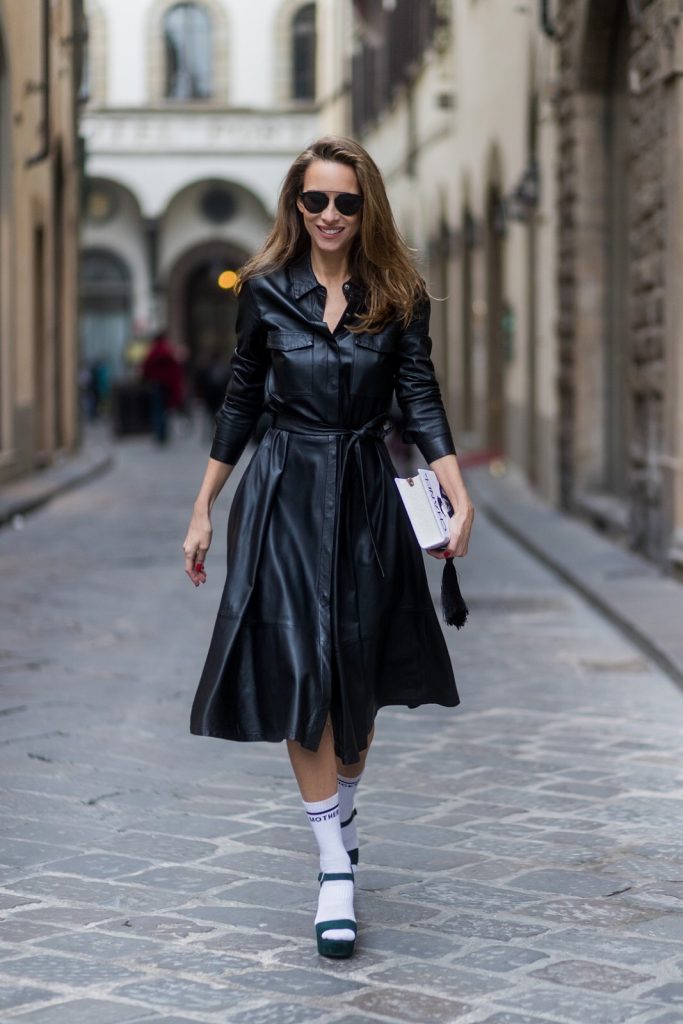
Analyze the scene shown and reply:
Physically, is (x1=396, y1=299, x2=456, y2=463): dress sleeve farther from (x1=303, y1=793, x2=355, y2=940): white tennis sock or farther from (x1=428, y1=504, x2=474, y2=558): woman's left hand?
(x1=303, y1=793, x2=355, y2=940): white tennis sock

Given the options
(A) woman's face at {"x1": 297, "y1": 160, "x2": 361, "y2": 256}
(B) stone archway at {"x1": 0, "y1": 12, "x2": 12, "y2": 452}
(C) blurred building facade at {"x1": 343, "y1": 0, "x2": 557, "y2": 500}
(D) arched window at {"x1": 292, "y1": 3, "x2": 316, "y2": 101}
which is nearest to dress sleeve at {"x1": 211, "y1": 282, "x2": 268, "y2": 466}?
(A) woman's face at {"x1": 297, "y1": 160, "x2": 361, "y2": 256}

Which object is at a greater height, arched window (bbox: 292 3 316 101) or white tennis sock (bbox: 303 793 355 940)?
arched window (bbox: 292 3 316 101)

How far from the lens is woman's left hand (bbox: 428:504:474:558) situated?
15.0 ft

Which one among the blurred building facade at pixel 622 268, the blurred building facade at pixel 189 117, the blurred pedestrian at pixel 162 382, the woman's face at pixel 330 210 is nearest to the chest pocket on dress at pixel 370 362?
the woman's face at pixel 330 210

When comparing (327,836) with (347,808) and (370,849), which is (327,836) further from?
(370,849)

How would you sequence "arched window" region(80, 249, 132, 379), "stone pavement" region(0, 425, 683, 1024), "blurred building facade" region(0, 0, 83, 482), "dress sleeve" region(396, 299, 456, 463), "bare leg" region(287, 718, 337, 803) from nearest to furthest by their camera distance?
1. "stone pavement" region(0, 425, 683, 1024)
2. "bare leg" region(287, 718, 337, 803)
3. "dress sleeve" region(396, 299, 456, 463)
4. "blurred building facade" region(0, 0, 83, 482)
5. "arched window" region(80, 249, 132, 379)

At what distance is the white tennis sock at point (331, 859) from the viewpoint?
177 inches

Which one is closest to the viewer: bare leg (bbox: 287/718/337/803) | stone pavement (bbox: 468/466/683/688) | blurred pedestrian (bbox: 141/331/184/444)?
bare leg (bbox: 287/718/337/803)

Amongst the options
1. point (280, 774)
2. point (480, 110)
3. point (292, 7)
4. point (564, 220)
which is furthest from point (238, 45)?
point (280, 774)

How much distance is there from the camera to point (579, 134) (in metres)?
15.5

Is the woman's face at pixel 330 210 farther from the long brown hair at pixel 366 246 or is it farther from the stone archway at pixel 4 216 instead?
the stone archway at pixel 4 216

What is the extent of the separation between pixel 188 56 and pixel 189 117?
5.06ft

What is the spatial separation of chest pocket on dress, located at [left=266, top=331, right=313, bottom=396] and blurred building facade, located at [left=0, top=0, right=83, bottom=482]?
14643 millimetres

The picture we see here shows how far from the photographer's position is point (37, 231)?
22156 millimetres
